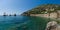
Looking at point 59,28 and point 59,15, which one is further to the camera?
point 59,15

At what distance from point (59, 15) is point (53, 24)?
56.2m

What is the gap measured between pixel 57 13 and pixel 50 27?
5765 centimetres

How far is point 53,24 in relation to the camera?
12.4 meters

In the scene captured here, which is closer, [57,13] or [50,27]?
[50,27]

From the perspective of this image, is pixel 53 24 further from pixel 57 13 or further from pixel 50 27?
pixel 57 13

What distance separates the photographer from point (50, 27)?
491 inches

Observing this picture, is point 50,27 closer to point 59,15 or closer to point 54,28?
point 54,28

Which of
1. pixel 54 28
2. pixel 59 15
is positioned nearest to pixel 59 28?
pixel 54 28

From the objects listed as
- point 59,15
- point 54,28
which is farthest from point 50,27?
point 59,15

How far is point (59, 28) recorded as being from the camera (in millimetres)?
12461

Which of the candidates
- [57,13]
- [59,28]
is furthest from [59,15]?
[59,28]

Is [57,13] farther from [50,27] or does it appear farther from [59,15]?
[50,27]

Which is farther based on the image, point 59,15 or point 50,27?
point 59,15

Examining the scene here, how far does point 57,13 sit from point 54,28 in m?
57.6
